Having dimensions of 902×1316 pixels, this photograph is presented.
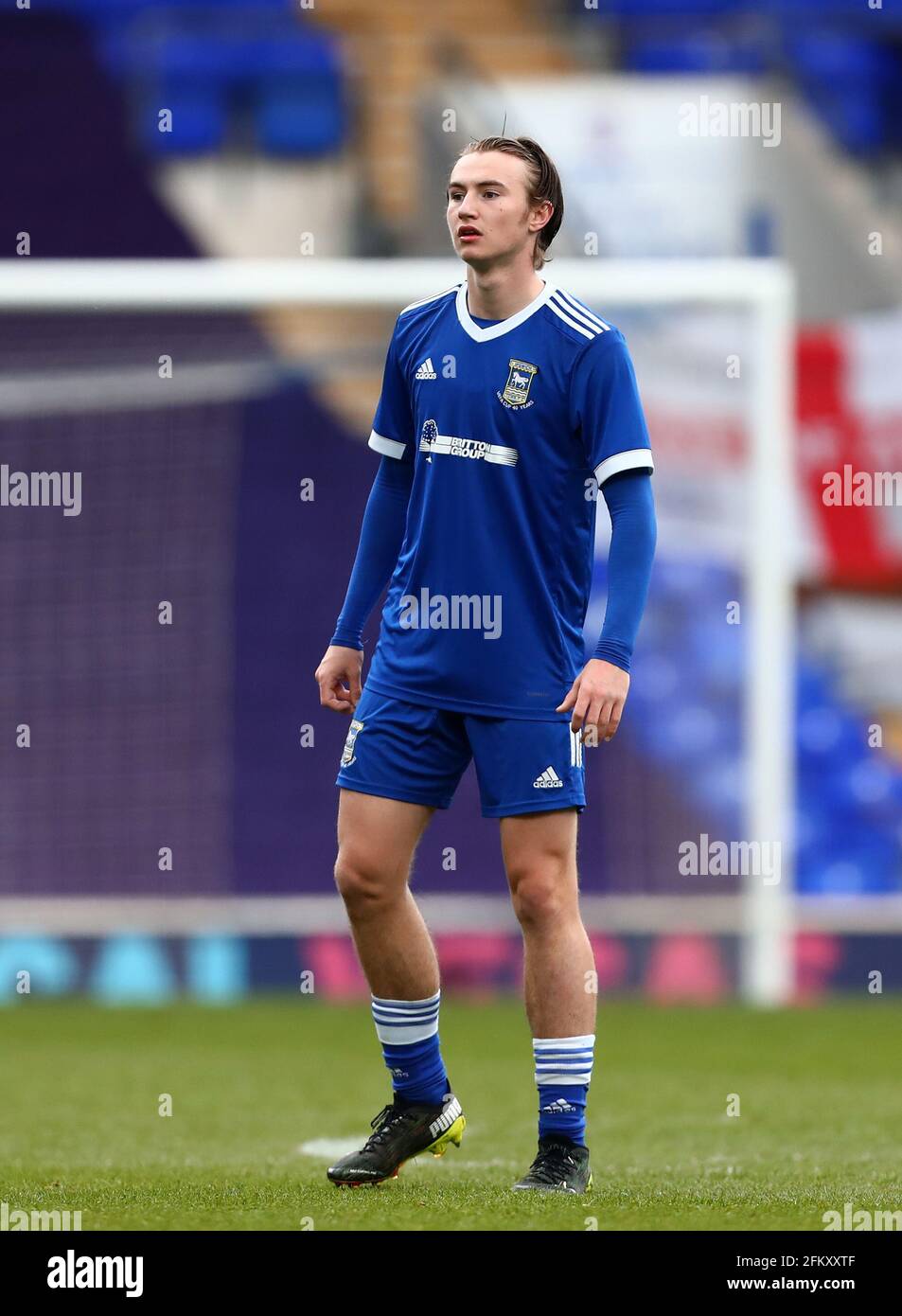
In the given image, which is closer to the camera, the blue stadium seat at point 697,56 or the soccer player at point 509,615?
the soccer player at point 509,615

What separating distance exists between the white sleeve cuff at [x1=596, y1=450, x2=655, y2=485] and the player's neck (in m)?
0.35

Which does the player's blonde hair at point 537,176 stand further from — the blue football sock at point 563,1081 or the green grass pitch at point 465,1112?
the green grass pitch at point 465,1112

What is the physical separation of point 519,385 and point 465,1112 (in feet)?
8.43

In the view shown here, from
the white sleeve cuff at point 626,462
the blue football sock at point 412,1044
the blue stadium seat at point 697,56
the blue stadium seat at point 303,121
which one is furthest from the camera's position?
the blue stadium seat at point 303,121

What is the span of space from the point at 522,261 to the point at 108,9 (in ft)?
31.6

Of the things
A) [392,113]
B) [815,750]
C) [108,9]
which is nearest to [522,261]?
[815,750]

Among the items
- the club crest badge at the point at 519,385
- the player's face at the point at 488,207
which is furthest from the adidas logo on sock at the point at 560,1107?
the player's face at the point at 488,207

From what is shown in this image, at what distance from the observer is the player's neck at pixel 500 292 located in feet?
12.1

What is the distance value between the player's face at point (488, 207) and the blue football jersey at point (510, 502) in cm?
13

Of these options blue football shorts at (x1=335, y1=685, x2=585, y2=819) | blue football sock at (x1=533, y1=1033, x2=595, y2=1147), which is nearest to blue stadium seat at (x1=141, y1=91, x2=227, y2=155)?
blue football shorts at (x1=335, y1=685, x2=585, y2=819)

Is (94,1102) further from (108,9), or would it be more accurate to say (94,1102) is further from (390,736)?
(108,9)

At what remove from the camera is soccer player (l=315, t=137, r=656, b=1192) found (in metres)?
3.61

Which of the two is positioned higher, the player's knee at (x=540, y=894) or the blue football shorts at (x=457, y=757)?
the blue football shorts at (x=457, y=757)

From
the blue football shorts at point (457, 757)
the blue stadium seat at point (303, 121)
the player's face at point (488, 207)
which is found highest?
the blue stadium seat at point (303, 121)
